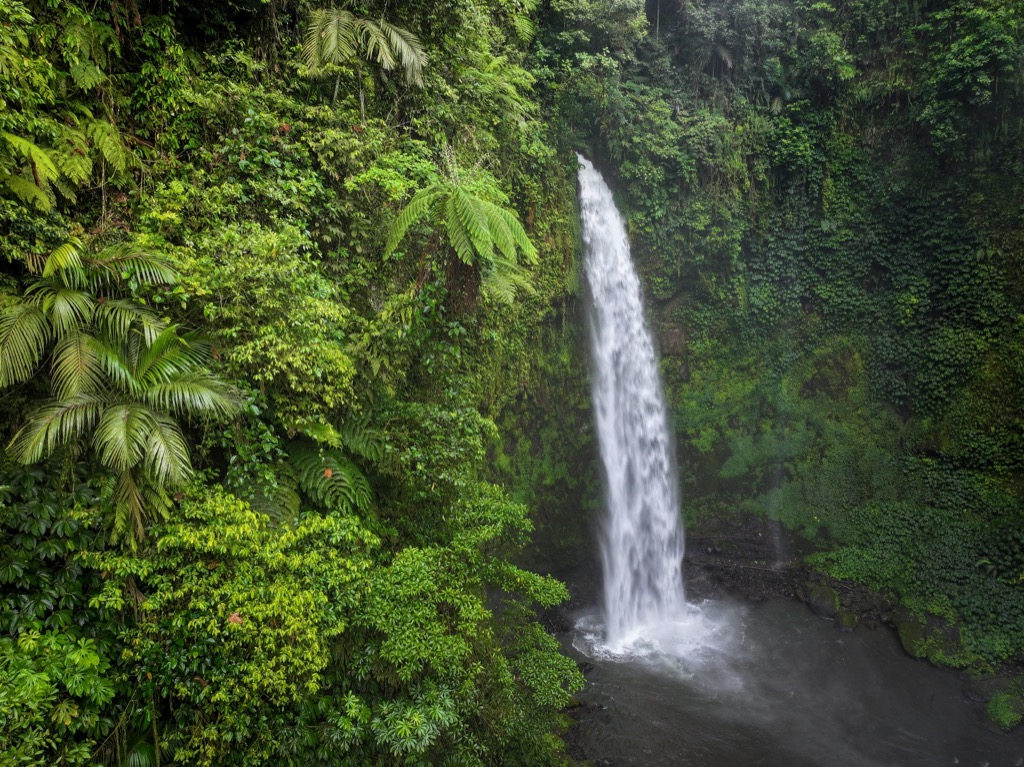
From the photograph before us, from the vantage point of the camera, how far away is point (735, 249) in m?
13.3

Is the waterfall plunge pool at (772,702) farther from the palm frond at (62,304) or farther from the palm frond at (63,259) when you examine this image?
the palm frond at (63,259)

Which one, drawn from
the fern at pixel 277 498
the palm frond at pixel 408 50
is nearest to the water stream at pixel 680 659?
the fern at pixel 277 498

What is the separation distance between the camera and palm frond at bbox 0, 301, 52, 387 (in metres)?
3.49

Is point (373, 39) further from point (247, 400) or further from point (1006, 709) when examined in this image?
point (1006, 709)

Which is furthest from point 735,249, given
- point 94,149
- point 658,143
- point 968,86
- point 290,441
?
point 94,149

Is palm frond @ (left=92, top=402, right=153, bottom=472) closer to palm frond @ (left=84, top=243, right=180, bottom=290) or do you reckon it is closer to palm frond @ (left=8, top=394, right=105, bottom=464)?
palm frond @ (left=8, top=394, right=105, bottom=464)

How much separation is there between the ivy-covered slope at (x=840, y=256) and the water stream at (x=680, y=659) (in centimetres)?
121

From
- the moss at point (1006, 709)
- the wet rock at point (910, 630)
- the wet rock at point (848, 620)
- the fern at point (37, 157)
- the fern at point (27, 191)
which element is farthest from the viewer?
the wet rock at point (848, 620)

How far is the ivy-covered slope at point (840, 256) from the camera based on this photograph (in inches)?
445

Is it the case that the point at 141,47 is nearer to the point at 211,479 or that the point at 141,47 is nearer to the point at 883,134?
the point at 211,479

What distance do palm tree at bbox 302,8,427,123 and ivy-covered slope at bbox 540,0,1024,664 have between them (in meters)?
5.97

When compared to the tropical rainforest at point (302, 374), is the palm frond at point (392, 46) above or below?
above

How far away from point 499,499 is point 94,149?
451 centimetres

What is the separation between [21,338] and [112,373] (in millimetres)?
497
